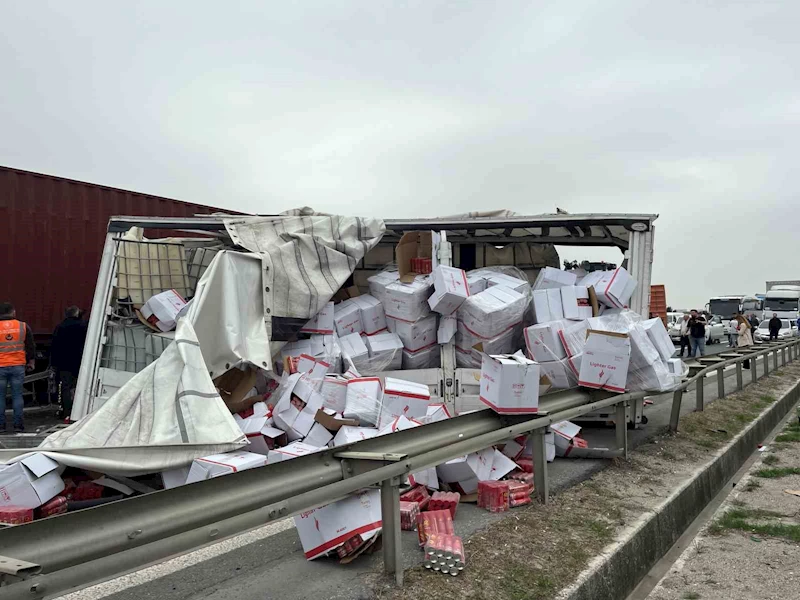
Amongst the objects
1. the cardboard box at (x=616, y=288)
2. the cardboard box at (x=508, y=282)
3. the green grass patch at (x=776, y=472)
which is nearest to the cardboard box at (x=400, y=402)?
the cardboard box at (x=508, y=282)

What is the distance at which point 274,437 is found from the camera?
5.62 meters

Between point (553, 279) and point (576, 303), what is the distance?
0.72 m

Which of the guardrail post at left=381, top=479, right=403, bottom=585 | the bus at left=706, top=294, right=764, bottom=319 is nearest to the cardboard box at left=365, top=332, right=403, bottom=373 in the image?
the guardrail post at left=381, top=479, right=403, bottom=585

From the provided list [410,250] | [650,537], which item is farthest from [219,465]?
[410,250]

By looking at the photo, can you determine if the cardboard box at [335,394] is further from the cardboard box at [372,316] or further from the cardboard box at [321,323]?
the cardboard box at [372,316]

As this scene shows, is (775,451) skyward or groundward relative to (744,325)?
groundward

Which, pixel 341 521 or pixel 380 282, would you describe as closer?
pixel 341 521

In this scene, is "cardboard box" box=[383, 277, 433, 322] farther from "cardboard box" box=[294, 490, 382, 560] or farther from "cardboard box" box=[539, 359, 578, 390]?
"cardboard box" box=[294, 490, 382, 560]

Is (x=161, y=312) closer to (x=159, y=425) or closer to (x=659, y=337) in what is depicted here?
(x=159, y=425)

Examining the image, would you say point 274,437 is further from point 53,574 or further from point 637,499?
point 53,574

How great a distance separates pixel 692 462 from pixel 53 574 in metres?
5.36

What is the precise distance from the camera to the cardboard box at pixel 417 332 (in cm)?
732

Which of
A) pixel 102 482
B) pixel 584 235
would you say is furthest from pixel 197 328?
pixel 584 235

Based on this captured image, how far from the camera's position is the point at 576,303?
23.2ft
